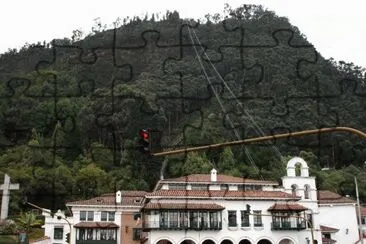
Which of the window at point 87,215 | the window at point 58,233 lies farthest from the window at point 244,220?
the window at point 58,233

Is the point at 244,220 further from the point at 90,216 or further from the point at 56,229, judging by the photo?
the point at 56,229

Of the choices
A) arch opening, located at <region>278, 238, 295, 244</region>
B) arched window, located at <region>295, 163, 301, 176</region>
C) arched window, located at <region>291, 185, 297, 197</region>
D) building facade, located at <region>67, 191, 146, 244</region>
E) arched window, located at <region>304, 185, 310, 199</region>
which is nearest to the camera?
arch opening, located at <region>278, 238, 295, 244</region>

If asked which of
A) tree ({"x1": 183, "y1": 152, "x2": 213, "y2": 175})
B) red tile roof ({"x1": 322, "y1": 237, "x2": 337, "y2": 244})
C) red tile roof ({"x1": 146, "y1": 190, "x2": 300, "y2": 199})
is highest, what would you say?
tree ({"x1": 183, "y1": 152, "x2": 213, "y2": 175})

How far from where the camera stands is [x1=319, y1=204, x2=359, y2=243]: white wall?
33875 mm

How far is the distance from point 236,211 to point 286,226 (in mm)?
3103

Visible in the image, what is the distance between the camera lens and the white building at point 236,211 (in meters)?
30.1

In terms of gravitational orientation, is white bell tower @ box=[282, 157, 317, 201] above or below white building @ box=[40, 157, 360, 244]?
above

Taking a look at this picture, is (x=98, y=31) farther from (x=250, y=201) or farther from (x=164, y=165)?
(x=250, y=201)

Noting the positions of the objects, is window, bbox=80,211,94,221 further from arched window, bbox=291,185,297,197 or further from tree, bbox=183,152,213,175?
tree, bbox=183,152,213,175

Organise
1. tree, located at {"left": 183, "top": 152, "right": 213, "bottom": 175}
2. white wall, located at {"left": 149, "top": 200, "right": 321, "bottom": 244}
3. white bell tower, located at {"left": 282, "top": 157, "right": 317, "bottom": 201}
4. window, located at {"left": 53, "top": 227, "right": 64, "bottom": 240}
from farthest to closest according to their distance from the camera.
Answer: tree, located at {"left": 183, "top": 152, "right": 213, "bottom": 175}
window, located at {"left": 53, "top": 227, "right": 64, "bottom": 240}
white bell tower, located at {"left": 282, "top": 157, "right": 317, "bottom": 201}
white wall, located at {"left": 149, "top": 200, "right": 321, "bottom": 244}

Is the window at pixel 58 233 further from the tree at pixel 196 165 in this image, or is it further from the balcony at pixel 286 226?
the tree at pixel 196 165

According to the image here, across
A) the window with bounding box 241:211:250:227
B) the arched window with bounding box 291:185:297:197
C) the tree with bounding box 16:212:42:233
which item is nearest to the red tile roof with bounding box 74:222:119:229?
the tree with bounding box 16:212:42:233

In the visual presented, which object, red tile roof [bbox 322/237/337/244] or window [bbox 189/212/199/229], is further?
red tile roof [bbox 322/237/337/244]

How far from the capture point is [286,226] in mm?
31375
